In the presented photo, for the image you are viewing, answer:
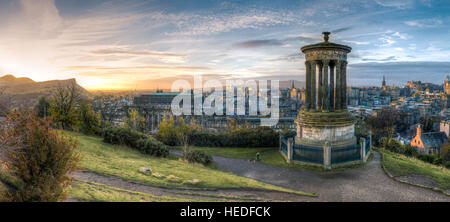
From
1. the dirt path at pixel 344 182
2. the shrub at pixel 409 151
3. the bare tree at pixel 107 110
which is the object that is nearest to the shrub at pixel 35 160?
the dirt path at pixel 344 182

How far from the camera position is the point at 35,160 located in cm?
554

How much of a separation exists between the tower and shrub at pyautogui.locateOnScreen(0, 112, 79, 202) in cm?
1230

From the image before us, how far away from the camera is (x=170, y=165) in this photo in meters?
13.6

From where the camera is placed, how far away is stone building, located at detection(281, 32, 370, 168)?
14055 millimetres

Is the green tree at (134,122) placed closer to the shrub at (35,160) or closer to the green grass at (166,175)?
the green grass at (166,175)

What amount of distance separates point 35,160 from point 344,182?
12.0 m

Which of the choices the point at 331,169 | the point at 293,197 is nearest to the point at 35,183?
the point at 293,197

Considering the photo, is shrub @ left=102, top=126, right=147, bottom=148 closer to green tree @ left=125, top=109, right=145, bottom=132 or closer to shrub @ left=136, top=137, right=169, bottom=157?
shrub @ left=136, top=137, right=169, bottom=157

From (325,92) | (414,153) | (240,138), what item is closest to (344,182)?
(325,92)

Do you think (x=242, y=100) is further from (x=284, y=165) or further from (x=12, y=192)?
(x=12, y=192)

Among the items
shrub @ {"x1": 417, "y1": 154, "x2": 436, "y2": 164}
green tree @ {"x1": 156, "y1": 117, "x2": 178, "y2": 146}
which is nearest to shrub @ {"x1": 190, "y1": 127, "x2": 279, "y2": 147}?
green tree @ {"x1": 156, "y1": 117, "x2": 178, "y2": 146}

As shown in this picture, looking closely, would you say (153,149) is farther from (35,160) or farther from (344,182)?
(344,182)
